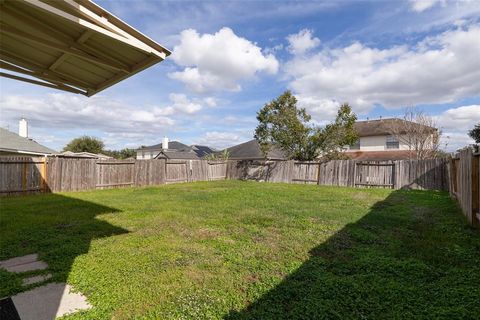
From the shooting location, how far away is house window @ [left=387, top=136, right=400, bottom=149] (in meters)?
25.7

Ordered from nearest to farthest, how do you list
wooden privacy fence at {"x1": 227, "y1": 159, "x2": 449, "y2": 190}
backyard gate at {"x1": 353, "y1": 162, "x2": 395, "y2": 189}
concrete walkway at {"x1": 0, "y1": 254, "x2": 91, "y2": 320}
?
concrete walkway at {"x1": 0, "y1": 254, "x2": 91, "y2": 320} < wooden privacy fence at {"x1": 227, "y1": 159, "x2": 449, "y2": 190} < backyard gate at {"x1": 353, "y1": 162, "x2": 395, "y2": 189}

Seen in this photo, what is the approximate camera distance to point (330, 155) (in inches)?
711

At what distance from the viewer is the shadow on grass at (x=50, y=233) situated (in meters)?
3.63

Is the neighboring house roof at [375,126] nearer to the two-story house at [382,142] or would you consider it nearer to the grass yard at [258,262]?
the two-story house at [382,142]

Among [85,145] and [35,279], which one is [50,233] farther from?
[85,145]

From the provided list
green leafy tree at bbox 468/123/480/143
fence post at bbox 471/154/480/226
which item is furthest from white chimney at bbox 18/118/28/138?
green leafy tree at bbox 468/123/480/143

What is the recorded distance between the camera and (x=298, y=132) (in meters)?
18.0

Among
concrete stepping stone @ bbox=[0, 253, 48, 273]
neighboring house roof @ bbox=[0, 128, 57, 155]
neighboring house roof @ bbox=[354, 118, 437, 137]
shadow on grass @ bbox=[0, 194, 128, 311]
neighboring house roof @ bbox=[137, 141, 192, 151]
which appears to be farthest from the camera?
neighboring house roof @ bbox=[137, 141, 192, 151]

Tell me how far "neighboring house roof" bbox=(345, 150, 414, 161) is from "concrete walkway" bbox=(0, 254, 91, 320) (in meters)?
24.6

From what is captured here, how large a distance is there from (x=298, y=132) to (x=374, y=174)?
5.32 meters

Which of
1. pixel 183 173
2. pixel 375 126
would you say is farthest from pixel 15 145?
pixel 375 126

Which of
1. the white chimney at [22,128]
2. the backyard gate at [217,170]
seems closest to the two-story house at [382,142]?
the backyard gate at [217,170]

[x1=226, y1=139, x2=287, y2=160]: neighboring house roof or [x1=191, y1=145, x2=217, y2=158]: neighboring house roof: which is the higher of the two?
[x1=191, y1=145, x2=217, y2=158]: neighboring house roof

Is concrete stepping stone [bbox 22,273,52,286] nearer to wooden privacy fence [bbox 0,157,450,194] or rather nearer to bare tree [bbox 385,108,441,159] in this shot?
wooden privacy fence [bbox 0,157,450,194]
